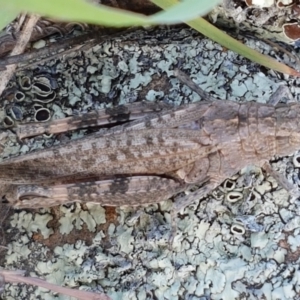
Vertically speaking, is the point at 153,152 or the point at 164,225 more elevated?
the point at 153,152

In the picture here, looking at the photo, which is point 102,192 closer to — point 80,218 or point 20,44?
point 80,218

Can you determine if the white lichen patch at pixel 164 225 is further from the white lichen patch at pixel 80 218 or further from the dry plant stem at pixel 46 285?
the dry plant stem at pixel 46 285

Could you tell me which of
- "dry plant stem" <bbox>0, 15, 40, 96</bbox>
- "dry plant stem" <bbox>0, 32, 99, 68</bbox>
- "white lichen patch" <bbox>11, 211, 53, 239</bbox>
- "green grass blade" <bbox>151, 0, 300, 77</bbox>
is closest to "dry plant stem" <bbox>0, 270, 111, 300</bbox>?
"white lichen patch" <bbox>11, 211, 53, 239</bbox>

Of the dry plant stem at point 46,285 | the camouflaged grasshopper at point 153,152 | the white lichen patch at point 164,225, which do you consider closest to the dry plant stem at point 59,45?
the white lichen patch at point 164,225

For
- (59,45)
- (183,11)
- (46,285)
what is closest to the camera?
(183,11)

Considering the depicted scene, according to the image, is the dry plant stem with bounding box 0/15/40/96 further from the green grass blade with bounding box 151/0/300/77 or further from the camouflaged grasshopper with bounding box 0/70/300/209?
the green grass blade with bounding box 151/0/300/77

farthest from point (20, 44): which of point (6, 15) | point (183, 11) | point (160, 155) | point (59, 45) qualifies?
point (183, 11)

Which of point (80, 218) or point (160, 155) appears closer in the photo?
point (160, 155)
